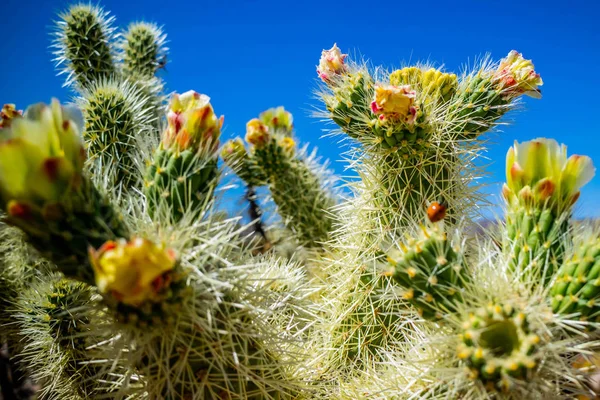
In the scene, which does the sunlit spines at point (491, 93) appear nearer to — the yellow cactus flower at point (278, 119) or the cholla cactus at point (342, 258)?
the cholla cactus at point (342, 258)

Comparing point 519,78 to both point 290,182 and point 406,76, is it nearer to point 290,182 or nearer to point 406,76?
point 406,76

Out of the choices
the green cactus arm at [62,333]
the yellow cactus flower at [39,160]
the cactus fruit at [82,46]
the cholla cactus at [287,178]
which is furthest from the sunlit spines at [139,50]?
the yellow cactus flower at [39,160]

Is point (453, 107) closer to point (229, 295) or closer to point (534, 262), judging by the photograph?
point (534, 262)

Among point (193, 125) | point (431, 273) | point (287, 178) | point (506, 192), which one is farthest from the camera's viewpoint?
point (287, 178)

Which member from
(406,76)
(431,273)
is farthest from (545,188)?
(406,76)

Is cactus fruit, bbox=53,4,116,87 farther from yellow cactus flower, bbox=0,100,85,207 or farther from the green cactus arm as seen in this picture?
yellow cactus flower, bbox=0,100,85,207
